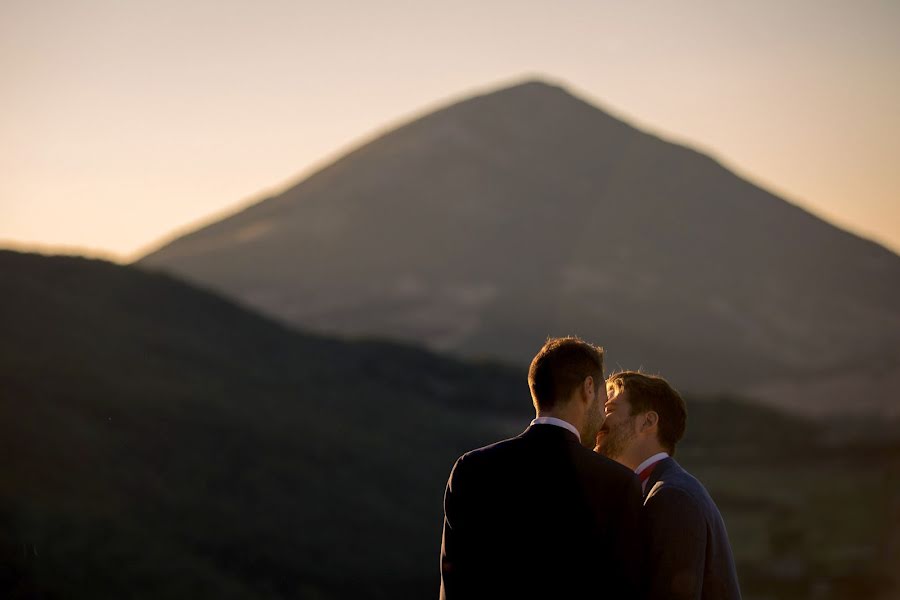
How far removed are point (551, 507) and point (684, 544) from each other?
1.67 feet

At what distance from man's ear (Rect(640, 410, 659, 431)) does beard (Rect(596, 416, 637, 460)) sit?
0.13ft

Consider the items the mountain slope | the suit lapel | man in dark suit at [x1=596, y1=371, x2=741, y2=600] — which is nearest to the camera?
man in dark suit at [x1=596, y1=371, x2=741, y2=600]

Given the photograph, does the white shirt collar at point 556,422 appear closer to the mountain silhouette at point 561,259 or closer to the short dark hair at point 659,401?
the short dark hair at point 659,401

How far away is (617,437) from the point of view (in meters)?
4.45

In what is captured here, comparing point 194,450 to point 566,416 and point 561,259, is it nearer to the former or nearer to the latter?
point 566,416

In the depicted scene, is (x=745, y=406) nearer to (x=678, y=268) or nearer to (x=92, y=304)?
(x=92, y=304)

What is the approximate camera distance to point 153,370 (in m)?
40.8

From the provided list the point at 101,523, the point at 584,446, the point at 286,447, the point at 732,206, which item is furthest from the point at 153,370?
the point at 732,206

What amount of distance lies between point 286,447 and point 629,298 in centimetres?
8200

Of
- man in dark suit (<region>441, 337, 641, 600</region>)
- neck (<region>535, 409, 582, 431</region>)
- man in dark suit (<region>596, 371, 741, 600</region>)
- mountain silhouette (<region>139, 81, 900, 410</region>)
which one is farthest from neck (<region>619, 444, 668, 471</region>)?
mountain silhouette (<region>139, 81, 900, 410</region>)

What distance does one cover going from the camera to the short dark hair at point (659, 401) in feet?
14.4

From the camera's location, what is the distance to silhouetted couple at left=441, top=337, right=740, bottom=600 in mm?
4004

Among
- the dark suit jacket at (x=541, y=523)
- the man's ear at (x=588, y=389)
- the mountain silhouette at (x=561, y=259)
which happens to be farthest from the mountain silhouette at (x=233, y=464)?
the mountain silhouette at (x=561, y=259)

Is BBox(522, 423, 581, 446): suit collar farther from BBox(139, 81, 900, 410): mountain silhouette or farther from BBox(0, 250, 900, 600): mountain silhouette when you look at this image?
BBox(139, 81, 900, 410): mountain silhouette
